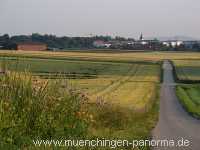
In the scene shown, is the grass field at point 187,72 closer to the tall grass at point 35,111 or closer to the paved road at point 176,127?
the paved road at point 176,127

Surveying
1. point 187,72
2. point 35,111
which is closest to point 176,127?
point 35,111

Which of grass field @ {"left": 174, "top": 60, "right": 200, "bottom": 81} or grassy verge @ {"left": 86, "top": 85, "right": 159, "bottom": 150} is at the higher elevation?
grassy verge @ {"left": 86, "top": 85, "right": 159, "bottom": 150}

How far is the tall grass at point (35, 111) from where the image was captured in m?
9.67

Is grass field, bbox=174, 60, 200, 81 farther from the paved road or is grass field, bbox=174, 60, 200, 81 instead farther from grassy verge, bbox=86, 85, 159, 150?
grassy verge, bbox=86, 85, 159, 150

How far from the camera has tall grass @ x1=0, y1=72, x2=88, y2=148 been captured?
9672mm

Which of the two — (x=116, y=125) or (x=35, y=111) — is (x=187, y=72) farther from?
(x=35, y=111)

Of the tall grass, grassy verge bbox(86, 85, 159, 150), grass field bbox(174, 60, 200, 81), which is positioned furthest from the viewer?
grass field bbox(174, 60, 200, 81)

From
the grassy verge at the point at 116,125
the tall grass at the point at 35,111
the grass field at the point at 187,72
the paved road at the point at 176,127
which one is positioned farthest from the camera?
the grass field at the point at 187,72

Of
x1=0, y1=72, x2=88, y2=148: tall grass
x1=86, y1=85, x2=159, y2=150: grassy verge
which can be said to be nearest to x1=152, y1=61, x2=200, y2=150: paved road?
x1=86, y1=85, x2=159, y2=150: grassy verge

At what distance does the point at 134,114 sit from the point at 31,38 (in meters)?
170

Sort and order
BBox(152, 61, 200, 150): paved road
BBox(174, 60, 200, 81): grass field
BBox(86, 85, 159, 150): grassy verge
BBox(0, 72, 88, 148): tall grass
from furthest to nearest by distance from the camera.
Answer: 1. BBox(174, 60, 200, 81): grass field
2. BBox(152, 61, 200, 150): paved road
3. BBox(86, 85, 159, 150): grassy verge
4. BBox(0, 72, 88, 148): tall grass

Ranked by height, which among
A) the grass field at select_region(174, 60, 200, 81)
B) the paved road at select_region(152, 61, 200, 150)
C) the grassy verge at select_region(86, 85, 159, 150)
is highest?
the grassy verge at select_region(86, 85, 159, 150)

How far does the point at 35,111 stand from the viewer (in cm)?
1054

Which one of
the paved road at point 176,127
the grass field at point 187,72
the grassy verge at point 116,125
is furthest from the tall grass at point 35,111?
the grass field at point 187,72
